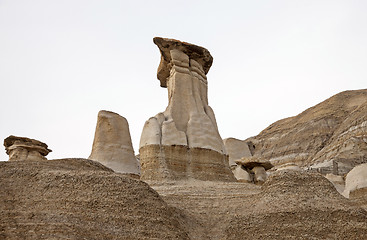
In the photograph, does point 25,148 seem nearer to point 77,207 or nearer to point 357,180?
point 357,180

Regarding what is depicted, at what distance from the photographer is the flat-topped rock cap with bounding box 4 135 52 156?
34.8 metres

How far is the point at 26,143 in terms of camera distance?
115ft

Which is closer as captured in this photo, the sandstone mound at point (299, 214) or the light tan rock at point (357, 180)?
the sandstone mound at point (299, 214)

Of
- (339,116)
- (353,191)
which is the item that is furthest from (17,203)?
(339,116)

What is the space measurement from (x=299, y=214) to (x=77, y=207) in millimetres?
6413

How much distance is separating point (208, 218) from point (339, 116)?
65111 millimetres

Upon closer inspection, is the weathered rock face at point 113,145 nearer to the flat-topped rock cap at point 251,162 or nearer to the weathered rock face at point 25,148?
the flat-topped rock cap at point 251,162

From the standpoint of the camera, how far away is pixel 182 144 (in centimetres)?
2114

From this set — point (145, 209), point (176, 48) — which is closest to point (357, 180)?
point (176, 48)

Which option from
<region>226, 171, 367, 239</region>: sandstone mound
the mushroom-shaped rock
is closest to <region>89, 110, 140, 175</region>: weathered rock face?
the mushroom-shaped rock

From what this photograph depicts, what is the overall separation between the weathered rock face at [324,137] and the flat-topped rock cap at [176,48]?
95.7ft

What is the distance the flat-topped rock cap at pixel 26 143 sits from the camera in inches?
1371

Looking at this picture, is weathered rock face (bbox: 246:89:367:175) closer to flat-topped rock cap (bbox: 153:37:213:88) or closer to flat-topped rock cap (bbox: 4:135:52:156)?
flat-topped rock cap (bbox: 153:37:213:88)

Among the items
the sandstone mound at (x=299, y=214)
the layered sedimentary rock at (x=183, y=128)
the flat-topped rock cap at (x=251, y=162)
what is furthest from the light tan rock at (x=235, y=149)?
the sandstone mound at (x=299, y=214)
